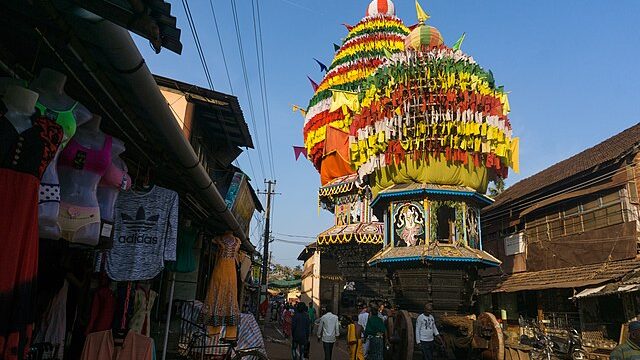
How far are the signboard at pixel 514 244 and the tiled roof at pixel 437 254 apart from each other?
364cm

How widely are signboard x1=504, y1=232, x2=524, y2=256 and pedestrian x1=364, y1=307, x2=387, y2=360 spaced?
10.6 metres

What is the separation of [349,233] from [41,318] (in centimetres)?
2088

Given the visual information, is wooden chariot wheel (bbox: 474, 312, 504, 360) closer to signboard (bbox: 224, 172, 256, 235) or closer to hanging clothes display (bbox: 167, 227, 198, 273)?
signboard (bbox: 224, 172, 256, 235)

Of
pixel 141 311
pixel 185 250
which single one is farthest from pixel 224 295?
pixel 141 311

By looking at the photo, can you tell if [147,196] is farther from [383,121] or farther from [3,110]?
[383,121]

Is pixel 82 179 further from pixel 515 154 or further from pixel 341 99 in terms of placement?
pixel 341 99

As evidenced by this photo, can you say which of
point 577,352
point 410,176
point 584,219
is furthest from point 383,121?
point 577,352

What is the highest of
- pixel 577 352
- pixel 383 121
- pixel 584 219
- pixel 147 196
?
pixel 383 121

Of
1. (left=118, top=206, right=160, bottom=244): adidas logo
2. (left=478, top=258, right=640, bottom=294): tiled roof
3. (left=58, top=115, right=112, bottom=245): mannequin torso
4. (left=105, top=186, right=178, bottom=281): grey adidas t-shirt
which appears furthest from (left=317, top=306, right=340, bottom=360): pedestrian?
(left=58, top=115, right=112, bottom=245): mannequin torso

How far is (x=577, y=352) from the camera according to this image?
39.4 ft

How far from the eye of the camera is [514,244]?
19578 millimetres

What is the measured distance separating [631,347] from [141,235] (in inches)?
234

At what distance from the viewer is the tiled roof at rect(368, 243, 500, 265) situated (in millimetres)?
15250

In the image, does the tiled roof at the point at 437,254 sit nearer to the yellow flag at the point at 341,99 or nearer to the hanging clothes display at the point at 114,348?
the hanging clothes display at the point at 114,348
